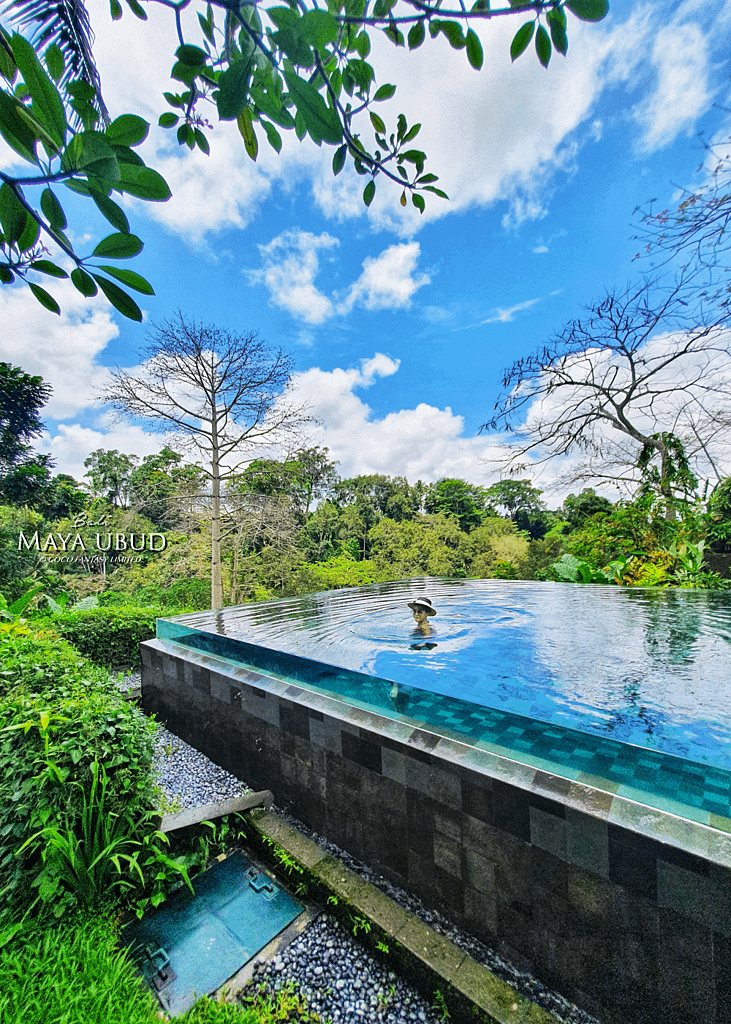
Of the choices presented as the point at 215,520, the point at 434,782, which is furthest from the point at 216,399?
the point at 434,782

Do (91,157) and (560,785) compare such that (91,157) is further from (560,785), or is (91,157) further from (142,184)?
(560,785)

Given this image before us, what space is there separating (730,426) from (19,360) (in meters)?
15.6

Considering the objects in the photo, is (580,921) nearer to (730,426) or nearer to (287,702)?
(287,702)

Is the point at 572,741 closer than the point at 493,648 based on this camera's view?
Yes

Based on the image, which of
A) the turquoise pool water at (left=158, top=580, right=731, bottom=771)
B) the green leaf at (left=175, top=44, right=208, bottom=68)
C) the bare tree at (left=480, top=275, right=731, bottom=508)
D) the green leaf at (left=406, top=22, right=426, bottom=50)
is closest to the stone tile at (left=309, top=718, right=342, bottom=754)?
the turquoise pool water at (left=158, top=580, right=731, bottom=771)

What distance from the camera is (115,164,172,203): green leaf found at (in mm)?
522

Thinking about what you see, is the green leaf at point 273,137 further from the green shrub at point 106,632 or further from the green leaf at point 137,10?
the green shrub at point 106,632

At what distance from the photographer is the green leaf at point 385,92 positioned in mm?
845

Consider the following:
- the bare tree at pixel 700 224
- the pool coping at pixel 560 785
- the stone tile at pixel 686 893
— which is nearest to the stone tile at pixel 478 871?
the pool coping at pixel 560 785

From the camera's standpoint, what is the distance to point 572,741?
1.18m

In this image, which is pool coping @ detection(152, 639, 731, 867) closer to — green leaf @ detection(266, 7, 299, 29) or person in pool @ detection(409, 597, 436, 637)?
person in pool @ detection(409, 597, 436, 637)

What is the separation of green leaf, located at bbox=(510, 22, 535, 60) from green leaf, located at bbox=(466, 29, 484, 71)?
0.08 m

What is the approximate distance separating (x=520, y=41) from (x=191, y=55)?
536 mm

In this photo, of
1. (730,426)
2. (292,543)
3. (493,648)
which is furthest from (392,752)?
(730,426)
